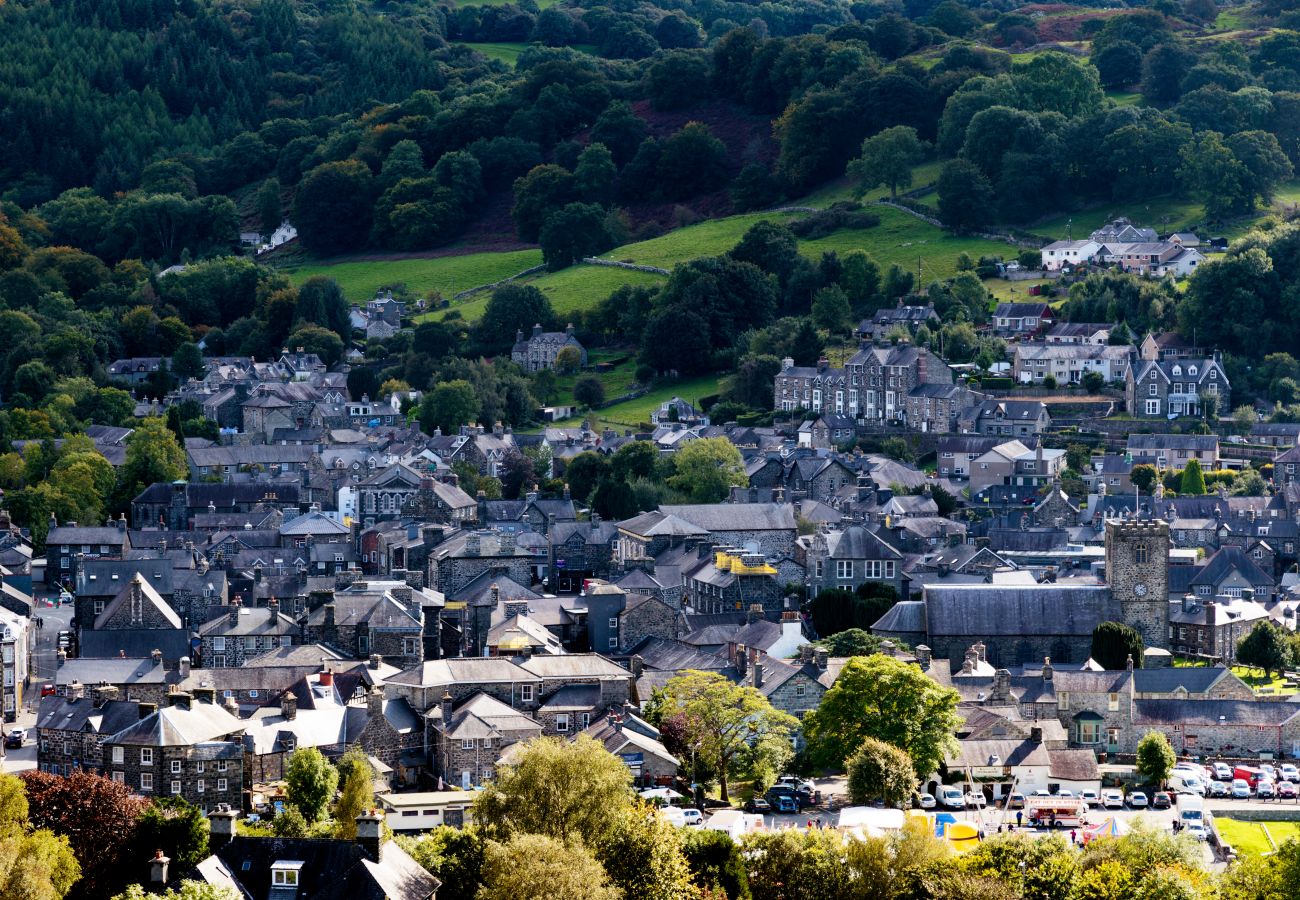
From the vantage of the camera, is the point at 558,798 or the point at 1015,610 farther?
the point at 1015,610

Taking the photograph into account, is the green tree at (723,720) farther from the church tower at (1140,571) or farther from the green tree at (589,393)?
the green tree at (589,393)

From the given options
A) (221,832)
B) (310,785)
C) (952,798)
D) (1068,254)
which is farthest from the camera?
(1068,254)

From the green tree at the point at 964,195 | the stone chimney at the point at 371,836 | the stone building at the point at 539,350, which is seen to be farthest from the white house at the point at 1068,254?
the stone chimney at the point at 371,836

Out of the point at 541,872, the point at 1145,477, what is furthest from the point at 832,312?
the point at 541,872

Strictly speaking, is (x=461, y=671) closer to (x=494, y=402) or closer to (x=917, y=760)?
(x=917, y=760)

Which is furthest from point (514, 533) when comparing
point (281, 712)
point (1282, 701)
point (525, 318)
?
point (525, 318)

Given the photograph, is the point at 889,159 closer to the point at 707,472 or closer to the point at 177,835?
the point at 707,472

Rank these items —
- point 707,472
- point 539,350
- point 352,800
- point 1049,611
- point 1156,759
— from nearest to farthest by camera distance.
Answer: point 352,800, point 1156,759, point 1049,611, point 707,472, point 539,350
